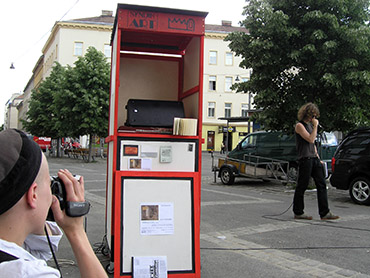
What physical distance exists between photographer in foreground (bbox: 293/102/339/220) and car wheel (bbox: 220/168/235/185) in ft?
24.7

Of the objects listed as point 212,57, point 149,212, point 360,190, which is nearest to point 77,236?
point 149,212

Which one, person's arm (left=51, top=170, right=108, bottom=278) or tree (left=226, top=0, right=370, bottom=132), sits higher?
tree (left=226, top=0, right=370, bottom=132)

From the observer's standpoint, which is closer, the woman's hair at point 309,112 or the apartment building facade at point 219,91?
the woman's hair at point 309,112

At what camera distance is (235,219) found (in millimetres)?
7398

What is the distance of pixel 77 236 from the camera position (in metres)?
1.39

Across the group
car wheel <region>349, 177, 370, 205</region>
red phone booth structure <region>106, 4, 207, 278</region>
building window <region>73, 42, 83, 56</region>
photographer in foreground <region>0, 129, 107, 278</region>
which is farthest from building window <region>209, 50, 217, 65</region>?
photographer in foreground <region>0, 129, 107, 278</region>

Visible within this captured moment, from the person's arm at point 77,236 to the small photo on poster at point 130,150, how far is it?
2.57m

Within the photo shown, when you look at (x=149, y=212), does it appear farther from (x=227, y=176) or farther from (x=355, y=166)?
(x=227, y=176)

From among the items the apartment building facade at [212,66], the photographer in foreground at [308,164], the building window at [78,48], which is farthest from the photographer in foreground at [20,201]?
the building window at [78,48]

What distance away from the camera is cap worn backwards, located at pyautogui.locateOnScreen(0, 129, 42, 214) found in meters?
1.07

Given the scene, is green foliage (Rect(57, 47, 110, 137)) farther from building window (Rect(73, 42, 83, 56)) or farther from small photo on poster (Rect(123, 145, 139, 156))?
building window (Rect(73, 42, 83, 56))

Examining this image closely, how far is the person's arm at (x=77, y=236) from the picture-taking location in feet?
4.48

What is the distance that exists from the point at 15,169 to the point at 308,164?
6642mm

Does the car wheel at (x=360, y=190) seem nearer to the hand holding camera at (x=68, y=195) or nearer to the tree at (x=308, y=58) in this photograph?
the tree at (x=308, y=58)
